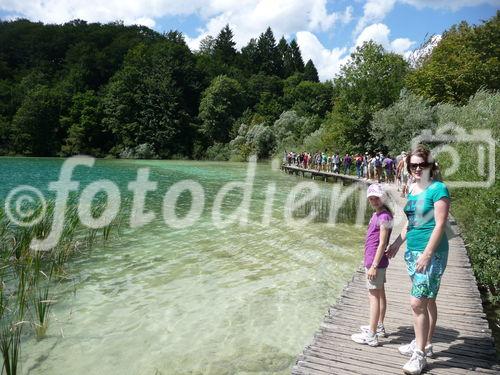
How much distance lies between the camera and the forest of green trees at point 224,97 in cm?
2935

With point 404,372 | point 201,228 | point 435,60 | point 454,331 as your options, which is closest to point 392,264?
point 454,331

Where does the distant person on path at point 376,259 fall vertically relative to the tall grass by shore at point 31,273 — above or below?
above

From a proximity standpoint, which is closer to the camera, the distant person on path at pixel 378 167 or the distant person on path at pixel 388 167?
the distant person on path at pixel 388 167

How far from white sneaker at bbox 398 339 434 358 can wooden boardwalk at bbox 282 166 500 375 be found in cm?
6

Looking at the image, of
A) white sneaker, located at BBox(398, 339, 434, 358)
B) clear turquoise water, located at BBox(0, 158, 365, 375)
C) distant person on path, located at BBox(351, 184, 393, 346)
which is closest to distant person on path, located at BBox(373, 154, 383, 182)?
clear turquoise water, located at BBox(0, 158, 365, 375)

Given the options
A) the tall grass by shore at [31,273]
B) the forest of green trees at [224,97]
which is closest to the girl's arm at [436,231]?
the tall grass by shore at [31,273]

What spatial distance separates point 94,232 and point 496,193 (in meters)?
9.17

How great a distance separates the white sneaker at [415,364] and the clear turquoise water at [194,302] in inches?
67.1

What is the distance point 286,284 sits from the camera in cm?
799

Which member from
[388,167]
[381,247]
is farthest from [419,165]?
[388,167]

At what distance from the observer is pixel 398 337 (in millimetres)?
4648

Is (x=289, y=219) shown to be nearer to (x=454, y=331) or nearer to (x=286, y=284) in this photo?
(x=286, y=284)

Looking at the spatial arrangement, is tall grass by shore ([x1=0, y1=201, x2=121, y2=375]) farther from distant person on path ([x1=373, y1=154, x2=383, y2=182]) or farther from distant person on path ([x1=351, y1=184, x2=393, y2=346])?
distant person on path ([x1=373, y1=154, x2=383, y2=182])

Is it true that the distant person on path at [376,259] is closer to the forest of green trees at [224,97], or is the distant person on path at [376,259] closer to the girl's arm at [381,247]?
the girl's arm at [381,247]
